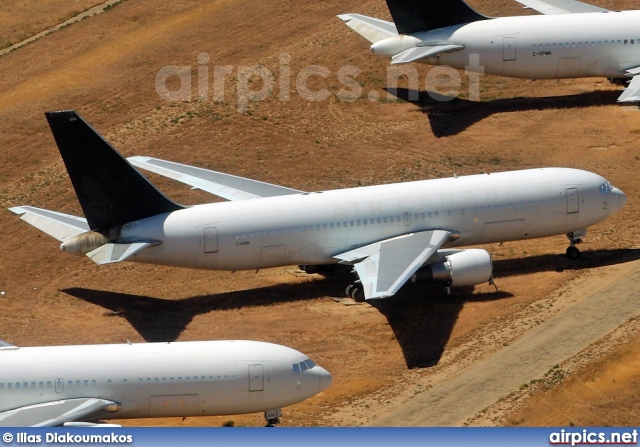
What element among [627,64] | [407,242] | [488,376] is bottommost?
[488,376]

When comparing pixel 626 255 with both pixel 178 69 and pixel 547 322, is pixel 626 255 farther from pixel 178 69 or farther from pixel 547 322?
pixel 178 69

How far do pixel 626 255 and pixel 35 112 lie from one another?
157 feet

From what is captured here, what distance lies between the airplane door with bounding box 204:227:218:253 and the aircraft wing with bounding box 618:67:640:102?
34889 mm

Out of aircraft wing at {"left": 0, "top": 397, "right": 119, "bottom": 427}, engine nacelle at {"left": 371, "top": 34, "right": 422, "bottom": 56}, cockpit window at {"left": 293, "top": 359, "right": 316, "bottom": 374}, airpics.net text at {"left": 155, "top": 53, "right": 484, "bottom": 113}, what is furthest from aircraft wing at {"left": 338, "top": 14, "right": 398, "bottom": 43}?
aircraft wing at {"left": 0, "top": 397, "right": 119, "bottom": 427}

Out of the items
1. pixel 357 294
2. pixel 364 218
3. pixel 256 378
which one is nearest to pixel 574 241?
pixel 364 218

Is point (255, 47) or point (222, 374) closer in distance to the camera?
point (222, 374)

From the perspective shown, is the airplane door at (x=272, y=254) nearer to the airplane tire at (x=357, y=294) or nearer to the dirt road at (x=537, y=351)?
the airplane tire at (x=357, y=294)

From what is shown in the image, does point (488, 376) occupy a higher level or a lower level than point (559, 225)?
lower

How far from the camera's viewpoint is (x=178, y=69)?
11125 centimetres

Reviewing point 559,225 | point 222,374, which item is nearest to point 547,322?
point 559,225

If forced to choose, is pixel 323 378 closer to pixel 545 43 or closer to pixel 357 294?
pixel 357 294

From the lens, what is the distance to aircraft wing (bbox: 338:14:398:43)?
103062mm

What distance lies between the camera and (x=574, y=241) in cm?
8062

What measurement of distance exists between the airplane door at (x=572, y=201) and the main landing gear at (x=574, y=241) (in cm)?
178
